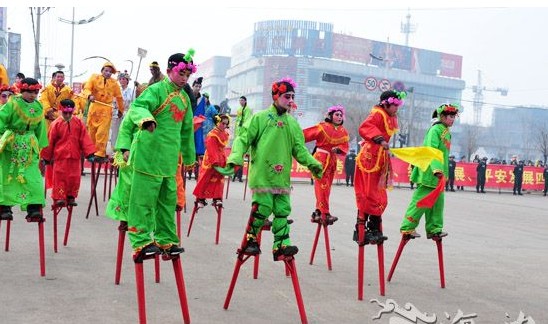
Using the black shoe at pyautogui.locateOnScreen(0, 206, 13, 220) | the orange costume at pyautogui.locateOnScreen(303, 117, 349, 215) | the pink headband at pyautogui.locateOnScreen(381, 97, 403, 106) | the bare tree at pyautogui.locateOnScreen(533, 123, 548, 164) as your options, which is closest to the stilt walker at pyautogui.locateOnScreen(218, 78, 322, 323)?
the pink headband at pyautogui.locateOnScreen(381, 97, 403, 106)

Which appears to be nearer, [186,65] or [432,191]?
[186,65]

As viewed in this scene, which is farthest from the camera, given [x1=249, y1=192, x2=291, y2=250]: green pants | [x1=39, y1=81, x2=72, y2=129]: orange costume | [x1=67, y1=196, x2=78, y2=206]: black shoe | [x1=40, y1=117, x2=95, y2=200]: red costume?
[x1=39, y1=81, x2=72, y2=129]: orange costume

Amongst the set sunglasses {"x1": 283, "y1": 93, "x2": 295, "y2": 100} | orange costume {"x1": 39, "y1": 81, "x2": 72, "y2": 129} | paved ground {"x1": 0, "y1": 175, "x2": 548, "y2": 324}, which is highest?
orange costume {"x1": 39, "y1": 81, "x2": 72, "y2": 129}

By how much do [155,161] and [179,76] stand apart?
756 millimetres

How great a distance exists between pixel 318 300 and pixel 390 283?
1.40 m

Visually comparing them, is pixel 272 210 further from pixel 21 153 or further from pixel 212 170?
pixel 212 170

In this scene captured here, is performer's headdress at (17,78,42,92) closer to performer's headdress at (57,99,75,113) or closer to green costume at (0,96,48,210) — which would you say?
green costume at (0,96,48,210)

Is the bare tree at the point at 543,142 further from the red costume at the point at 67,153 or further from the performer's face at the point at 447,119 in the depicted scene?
the red costume at the point at 67,153

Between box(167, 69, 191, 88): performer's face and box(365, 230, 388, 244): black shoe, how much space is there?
262 cm

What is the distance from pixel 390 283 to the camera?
26.6ft

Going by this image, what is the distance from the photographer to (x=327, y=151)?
913 cm

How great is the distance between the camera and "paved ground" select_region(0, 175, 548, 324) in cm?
628

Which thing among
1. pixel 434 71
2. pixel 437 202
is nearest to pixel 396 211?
pixel 437 202

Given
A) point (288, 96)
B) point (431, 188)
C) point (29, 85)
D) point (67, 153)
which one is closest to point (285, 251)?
point (288, 96)
